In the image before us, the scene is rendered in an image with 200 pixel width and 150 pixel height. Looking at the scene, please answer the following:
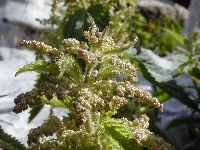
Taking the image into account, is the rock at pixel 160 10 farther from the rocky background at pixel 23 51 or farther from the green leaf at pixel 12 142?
the green leaf at pixel 12 142

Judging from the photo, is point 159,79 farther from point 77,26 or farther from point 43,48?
point 43,48

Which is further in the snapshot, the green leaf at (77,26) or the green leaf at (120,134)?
the green leaf at (77,26)

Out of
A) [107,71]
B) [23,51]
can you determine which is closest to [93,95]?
[107,71]

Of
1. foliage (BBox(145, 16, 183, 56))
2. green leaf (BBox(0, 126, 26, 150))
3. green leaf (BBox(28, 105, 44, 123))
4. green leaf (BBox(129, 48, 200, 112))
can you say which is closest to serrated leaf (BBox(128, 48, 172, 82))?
green leaf (BBox(129, 48, 200, 112))

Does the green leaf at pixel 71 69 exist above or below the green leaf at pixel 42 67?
below

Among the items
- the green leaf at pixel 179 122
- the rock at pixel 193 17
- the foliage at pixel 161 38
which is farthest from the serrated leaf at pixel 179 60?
the foliage at pixel 161 38

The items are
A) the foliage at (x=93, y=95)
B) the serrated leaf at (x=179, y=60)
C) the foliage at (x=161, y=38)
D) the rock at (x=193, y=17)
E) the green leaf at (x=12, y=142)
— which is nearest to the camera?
Answer: the foliage at (x=93, y=95)

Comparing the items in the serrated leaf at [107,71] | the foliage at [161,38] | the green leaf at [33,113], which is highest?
the foliage at [161,38]
